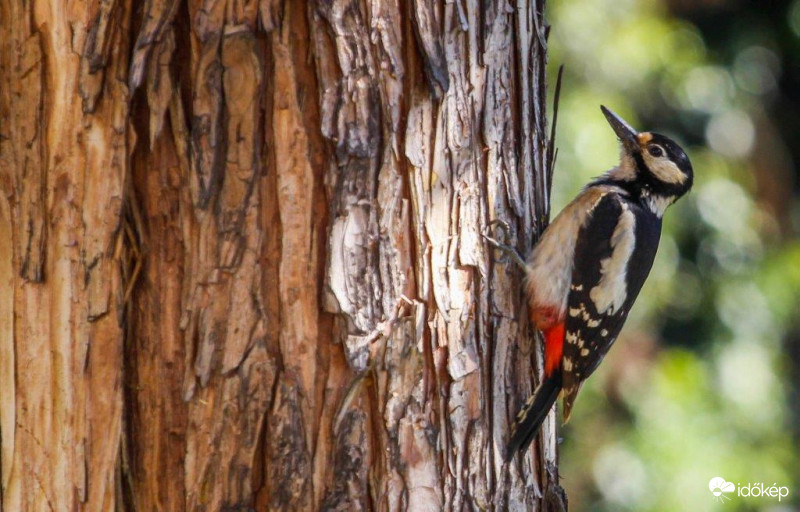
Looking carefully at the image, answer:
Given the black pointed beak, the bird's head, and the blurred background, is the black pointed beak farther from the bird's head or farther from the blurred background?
the blurred background

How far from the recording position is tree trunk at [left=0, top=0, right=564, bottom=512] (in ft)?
8.23

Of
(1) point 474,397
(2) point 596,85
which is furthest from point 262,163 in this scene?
(2) point 596,85

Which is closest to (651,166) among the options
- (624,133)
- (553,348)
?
(624,133)

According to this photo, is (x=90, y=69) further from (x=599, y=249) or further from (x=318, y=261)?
(x=599, y=249)

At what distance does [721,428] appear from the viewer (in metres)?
6.90

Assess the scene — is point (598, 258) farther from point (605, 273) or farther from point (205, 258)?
point (205, 258)

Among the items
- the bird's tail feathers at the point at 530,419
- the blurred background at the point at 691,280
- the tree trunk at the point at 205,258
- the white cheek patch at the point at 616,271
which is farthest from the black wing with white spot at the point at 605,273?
the blurred background at the point at 691,280

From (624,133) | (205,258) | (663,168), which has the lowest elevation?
(205,258)

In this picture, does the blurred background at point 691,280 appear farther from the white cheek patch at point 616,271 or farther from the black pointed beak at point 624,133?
the white cheek patch at point 616,271

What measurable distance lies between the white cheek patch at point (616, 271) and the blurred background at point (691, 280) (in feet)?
8.25

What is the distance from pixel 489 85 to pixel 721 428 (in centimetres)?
479

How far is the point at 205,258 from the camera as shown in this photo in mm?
2527

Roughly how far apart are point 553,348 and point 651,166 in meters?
1.24

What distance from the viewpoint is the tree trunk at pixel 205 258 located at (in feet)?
8.23
